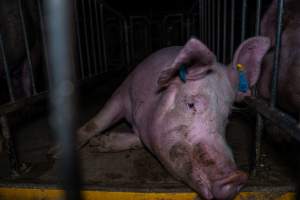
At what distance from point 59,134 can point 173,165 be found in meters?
1.16

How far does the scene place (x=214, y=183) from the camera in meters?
1.42

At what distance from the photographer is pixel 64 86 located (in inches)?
21.6

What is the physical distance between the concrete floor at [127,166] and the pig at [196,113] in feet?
0.56

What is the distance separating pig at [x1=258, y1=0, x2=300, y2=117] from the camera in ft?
6.99

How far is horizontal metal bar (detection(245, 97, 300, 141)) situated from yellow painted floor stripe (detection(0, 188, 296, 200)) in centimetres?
44

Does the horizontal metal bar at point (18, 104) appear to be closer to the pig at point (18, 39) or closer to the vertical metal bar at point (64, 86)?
the pig at point (18, 39)

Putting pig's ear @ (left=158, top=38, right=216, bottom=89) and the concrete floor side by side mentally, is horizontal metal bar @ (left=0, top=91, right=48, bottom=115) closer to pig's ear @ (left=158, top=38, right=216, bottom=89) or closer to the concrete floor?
the concrete floor

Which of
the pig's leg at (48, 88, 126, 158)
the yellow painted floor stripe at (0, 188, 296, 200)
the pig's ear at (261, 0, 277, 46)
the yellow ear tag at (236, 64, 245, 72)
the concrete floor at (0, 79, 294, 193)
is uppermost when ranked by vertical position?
the pig's ear at (261, 0, 277, 46)

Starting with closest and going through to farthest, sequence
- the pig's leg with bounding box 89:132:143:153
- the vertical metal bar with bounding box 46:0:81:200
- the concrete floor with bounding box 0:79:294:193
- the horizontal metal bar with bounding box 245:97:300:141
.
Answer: the vertical metal bar with bounding box 46:0:81:200 < the horizontal metal bar with bounding box 245:97:300:141 < the concrete floor with bounding box 0:79:294:193 < the pig's leg with bounding box 89:132:143:153

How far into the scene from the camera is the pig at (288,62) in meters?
2.13

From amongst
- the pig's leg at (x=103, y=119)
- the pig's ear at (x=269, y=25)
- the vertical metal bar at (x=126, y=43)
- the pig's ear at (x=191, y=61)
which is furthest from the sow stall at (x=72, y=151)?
the vertical metal bar at (x=126, y=43)

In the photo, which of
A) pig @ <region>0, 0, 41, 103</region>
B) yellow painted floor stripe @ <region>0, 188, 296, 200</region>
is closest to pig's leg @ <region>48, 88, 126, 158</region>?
yellow painted floor stripe @ <region>0, 188, 296, 200</region>

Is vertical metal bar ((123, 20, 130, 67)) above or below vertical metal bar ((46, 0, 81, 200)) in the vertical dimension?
below

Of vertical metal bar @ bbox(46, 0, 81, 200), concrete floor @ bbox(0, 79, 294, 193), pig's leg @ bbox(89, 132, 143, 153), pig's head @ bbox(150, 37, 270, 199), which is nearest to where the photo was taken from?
vertical metal bar @ bbox(46, 0, 81, 200)
